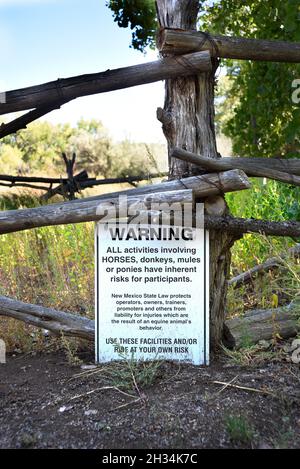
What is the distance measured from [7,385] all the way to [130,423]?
834 mm

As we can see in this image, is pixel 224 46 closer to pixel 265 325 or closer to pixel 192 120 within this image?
pixel 192 120

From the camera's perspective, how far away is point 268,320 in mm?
3451

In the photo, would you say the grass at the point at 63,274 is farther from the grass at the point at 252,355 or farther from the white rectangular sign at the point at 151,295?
the white rectangular sign at the point at 151,295

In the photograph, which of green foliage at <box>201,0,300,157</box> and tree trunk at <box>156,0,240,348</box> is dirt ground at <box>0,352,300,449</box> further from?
green foliage at <box>201,0,300,157</box>

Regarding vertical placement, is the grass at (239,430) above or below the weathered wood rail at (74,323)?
below

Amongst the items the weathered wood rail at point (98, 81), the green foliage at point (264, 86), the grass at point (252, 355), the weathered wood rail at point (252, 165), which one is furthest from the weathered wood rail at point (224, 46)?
the grass at point (252, 355)

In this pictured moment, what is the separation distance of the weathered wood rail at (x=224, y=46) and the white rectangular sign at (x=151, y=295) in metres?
1.00

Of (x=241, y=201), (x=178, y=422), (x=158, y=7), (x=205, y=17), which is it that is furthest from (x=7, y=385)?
(x=205, y=17)

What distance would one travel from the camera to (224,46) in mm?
3254

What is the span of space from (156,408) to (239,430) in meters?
0.43

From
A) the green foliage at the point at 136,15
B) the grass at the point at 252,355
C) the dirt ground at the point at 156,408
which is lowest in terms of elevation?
the dirt ground at the point at 156,408

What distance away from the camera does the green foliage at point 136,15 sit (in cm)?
604

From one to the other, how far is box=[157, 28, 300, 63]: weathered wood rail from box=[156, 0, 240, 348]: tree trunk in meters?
0.14

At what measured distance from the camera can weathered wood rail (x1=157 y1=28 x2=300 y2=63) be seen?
3113mm
